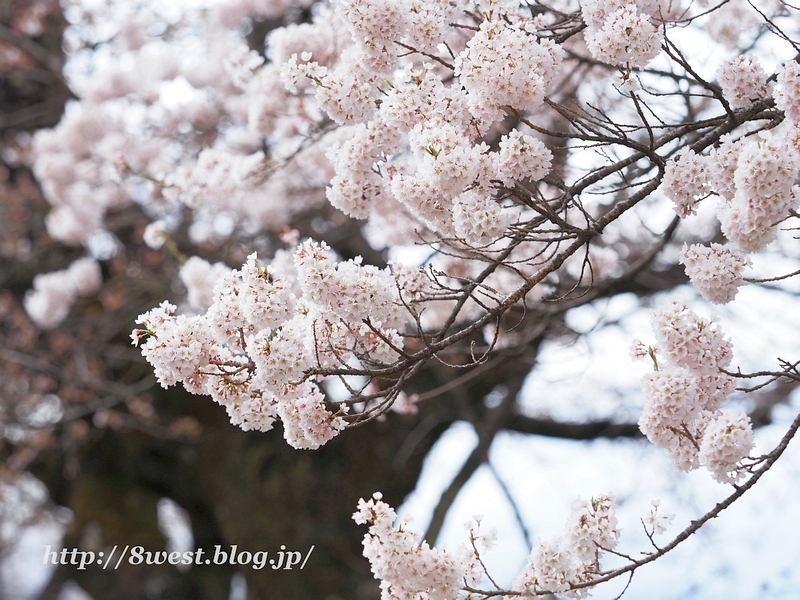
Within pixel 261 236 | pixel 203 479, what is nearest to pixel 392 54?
pixel 261 236

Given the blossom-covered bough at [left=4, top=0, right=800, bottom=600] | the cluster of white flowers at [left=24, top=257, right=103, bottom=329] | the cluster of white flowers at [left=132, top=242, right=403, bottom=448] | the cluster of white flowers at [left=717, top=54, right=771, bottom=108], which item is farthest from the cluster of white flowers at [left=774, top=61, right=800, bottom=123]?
the cluster of white flowers at [left=24, top=257, right=103, bottom=329]

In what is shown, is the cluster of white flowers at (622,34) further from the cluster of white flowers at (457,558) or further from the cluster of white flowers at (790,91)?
the cluster of white flowers at (457,558)

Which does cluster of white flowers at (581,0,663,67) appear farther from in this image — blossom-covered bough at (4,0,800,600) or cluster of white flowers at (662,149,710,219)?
cluster of white flowers at (662,149,710,219)

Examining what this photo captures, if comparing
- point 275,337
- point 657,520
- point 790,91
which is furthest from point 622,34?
point 657,520

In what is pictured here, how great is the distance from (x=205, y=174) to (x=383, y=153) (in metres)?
1.52

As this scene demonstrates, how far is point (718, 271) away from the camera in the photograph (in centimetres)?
180

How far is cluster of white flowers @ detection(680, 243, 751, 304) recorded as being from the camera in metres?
1.80

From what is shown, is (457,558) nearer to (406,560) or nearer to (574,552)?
(406,560)

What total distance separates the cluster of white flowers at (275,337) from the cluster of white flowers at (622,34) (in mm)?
747

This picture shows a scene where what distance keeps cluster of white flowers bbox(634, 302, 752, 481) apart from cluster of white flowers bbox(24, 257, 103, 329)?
575 cm

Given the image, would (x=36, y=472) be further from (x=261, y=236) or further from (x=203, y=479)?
(x=261, y=236)

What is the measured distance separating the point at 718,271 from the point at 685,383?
11.0 inches

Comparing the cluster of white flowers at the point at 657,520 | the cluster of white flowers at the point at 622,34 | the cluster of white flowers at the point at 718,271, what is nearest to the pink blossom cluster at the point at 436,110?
the cluster of white flowers at the point at 622,34

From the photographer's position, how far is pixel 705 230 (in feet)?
19.0
